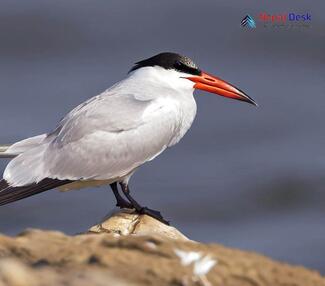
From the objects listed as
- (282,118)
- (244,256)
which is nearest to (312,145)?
(282,118)

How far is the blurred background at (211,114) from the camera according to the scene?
1061cm

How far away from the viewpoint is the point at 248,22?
13.5 metres

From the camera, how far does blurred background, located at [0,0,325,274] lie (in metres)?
10.6

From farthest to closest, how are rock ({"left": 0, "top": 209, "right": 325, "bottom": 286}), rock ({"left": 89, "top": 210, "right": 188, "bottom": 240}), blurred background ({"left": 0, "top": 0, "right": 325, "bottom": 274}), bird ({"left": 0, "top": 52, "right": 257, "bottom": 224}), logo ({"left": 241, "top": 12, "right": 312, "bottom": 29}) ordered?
1. logo ({"left": 241, "top": 12, "right": 312, "bottom": 29})
2. blurred background ({"left": 0, "top": 0, "right": 325, "bottom": 274})
3. bird ({"left": 0, "top": 52, "right": 257, "bottom": 224})
4. rock ({"left": 89, "top": 210, "right": 188, "bottom": 240})
5. rock ({"left": 0, "top": 209, "right": 325, "bottom": 286})

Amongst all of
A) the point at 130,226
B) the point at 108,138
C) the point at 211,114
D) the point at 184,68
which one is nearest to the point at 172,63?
the point at 184,68

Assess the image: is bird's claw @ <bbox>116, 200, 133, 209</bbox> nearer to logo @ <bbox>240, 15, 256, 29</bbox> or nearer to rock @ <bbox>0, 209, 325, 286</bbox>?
rock @ <bbox>0, 209, 325, 286</bbox>

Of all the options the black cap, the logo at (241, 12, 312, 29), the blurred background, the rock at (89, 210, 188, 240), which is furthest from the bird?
the logo at (241, 12, 312, 29)

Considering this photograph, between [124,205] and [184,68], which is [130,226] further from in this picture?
[184,68]

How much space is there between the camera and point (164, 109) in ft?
24.6

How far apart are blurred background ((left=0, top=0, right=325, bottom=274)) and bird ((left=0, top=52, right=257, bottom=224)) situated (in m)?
2.51

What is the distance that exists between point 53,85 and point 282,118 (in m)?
2.43

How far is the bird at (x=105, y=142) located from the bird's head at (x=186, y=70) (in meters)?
0.16

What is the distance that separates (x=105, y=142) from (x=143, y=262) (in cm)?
369

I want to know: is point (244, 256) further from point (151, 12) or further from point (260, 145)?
point (151, 12)
